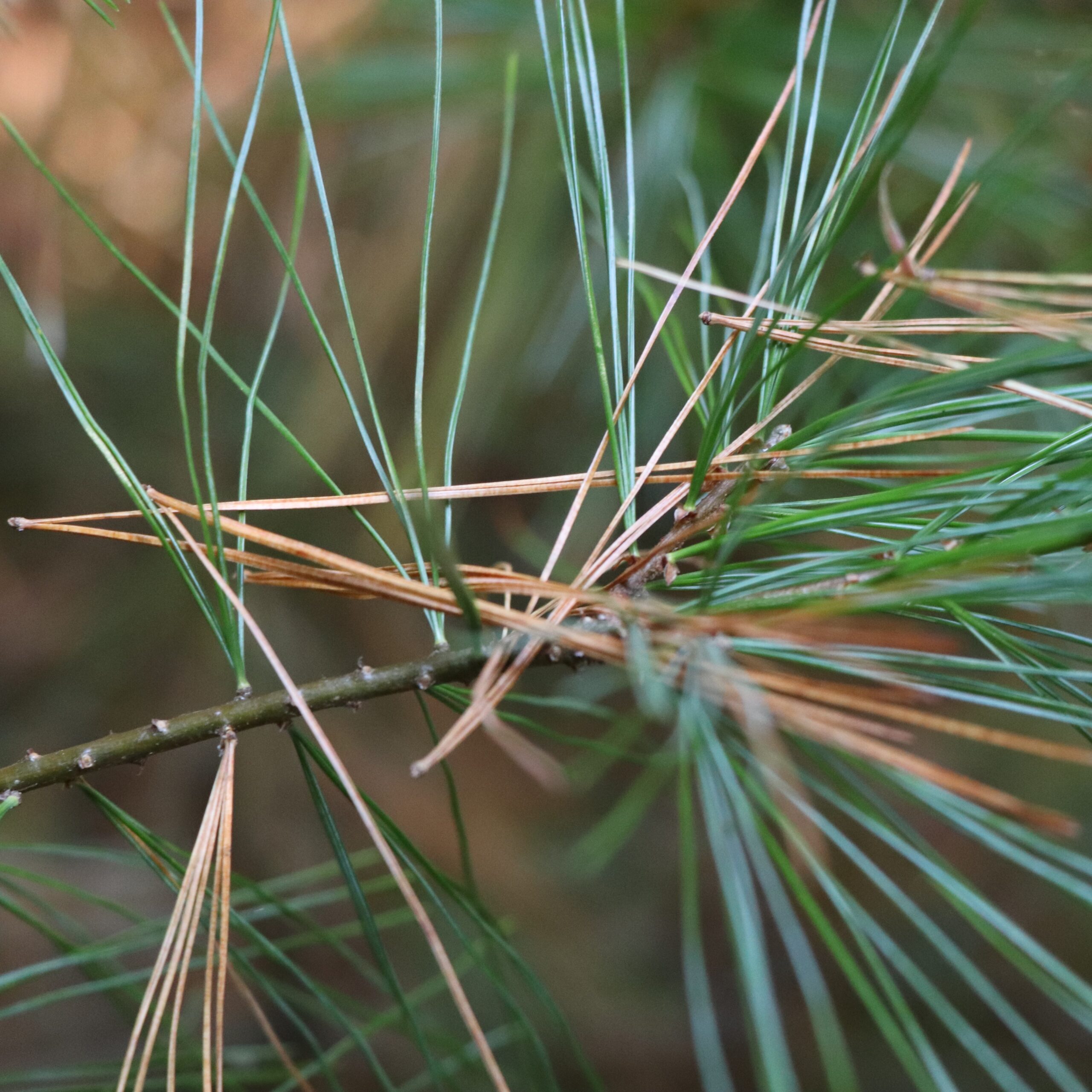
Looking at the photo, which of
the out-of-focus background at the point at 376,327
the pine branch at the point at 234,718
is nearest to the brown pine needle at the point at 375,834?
the pine branch at the point at 234,718

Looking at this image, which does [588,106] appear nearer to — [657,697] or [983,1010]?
[657,697]

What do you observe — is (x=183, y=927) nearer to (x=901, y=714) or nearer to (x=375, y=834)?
(x=375, y=834)

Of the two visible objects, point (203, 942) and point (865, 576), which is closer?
point (865, 576)

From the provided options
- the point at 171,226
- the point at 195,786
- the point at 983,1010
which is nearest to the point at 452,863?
the point at 195,786

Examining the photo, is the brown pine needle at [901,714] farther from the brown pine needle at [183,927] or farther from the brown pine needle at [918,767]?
the brown pine needle at [183,927]

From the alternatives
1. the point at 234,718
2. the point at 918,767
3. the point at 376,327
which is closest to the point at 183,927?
the point at 234,718

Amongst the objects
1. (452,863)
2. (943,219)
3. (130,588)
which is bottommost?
(452,863)

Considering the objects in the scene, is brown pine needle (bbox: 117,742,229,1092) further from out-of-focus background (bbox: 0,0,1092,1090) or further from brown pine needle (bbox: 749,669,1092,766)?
out-of-focus background (bbox: 0,0,1092,1090)
